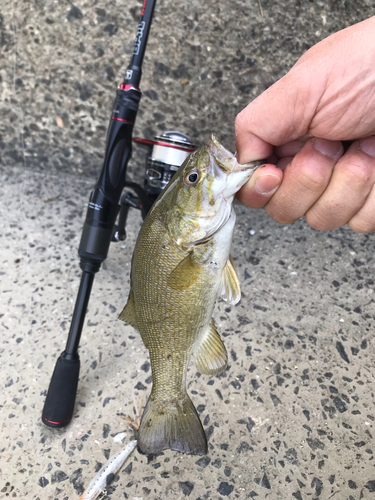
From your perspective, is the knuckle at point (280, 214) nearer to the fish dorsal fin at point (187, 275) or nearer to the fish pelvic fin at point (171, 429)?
the fish dorsal fin at point (187, 275)

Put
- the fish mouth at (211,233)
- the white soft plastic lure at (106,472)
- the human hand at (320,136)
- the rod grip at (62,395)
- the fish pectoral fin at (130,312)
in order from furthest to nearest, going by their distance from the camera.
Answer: the rod grip at (62,395), the white soft plastic lure at (106,472), the fish pectoral fin at (130,312), the fish mouth at (211,233), the human hand at (320,136)

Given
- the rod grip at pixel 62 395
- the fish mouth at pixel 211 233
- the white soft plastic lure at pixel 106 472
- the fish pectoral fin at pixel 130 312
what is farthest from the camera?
the rod grip at pixel 62 395

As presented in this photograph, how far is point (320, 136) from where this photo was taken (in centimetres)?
119

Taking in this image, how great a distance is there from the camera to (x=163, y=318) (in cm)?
121

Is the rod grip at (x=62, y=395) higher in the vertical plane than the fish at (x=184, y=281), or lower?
lower

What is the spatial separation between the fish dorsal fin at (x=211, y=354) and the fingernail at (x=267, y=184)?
0.46 meters

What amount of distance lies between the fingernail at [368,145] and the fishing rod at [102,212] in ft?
2.81

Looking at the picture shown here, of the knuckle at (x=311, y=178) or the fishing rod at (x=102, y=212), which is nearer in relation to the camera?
the knuckle at (x=311, y=178)

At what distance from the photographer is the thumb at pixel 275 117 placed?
110 centimetres

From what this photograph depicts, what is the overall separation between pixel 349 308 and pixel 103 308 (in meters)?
1.28

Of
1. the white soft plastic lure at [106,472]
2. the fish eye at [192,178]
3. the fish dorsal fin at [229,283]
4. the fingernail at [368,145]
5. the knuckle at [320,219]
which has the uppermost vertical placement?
the fingernail at [368,145]

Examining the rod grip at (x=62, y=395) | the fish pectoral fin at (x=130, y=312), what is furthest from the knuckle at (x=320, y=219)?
the rod grip at (x=62, y=395)

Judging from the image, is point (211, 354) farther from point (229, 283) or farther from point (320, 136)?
point (320, 136)

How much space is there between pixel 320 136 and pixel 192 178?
415 millimetres
